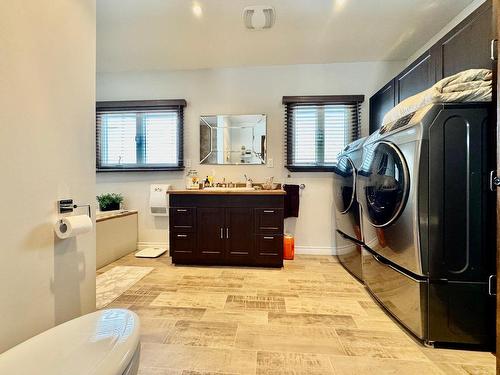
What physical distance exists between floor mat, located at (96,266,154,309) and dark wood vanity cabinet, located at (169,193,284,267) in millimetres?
411

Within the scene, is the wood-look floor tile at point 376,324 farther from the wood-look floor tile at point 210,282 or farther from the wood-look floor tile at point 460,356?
the wood-look floor tile at point 210,282

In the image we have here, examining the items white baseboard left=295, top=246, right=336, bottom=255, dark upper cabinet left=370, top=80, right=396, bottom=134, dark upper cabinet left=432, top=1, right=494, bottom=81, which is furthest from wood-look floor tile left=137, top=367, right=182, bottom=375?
dark upper cabinet left=370, top=80, right=396, bottom=134

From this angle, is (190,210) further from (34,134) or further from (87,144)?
(34,134)

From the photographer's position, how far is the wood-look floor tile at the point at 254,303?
1795mm

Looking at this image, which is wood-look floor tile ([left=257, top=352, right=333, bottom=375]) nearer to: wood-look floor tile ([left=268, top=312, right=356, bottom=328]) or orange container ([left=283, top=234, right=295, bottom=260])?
wood-look floor tile ([left=268, top=312, right=356, bottom=328])

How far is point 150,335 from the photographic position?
1.46m

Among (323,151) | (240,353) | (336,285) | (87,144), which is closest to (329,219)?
(323,151)

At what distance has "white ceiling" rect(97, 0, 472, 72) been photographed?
2.09 meters

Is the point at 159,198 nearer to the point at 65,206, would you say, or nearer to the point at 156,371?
the point at 65,206

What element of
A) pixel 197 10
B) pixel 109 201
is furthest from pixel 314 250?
pixel 197 10

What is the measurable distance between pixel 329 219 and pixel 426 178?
6.26 ft

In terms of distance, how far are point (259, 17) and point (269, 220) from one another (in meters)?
1.99

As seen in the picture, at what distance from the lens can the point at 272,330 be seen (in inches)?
59.8

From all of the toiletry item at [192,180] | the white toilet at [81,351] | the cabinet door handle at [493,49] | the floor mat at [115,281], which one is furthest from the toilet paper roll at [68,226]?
the cabinet door handle at [493,49]
